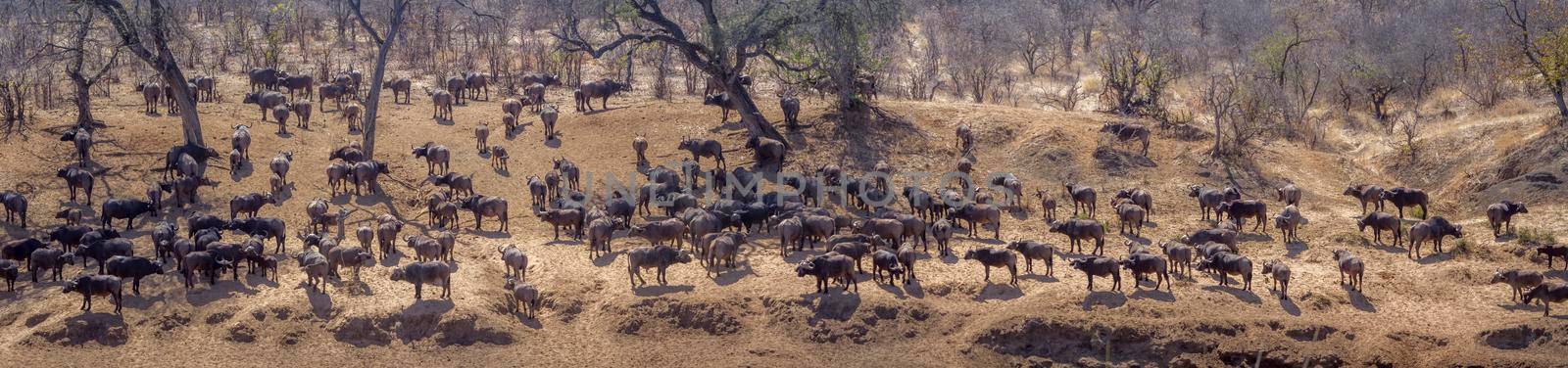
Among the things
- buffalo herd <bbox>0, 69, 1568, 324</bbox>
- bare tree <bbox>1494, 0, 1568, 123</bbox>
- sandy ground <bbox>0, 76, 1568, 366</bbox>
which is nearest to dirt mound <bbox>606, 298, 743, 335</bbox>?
sandy ground <bbox>0, 76, 1568, 366</bbox>

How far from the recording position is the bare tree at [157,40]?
83.5 feet

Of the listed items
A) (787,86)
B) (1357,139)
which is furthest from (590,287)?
(1357,139)

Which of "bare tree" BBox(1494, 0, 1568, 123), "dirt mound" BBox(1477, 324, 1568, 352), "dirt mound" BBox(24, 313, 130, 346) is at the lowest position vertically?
"dirt mound" BBox(24, 313, 130, 346)

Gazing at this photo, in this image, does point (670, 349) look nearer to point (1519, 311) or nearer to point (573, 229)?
point (573, 229)

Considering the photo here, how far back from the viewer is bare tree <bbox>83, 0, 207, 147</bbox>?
25.4 m

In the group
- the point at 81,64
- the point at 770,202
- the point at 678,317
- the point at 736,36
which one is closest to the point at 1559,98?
the point at 770,202

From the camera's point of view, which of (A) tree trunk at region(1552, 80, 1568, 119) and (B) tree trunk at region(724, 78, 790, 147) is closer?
(A) tree trunk at region(1552, 80, 1568, 119)

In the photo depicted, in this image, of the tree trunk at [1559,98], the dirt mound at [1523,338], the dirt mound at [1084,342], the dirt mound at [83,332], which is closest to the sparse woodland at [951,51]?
the tree trunk at [1559,98]

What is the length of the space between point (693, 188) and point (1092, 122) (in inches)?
394

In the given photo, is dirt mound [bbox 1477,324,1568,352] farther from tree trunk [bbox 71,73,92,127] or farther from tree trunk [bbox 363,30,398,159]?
tree trunk [bbox 71,73,92,127]

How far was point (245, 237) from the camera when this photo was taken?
21766 millimetres

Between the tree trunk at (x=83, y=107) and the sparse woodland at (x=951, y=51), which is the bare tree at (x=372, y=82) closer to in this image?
the sparse woodland at (x=951, y=51)

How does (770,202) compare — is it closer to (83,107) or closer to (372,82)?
(372,82)

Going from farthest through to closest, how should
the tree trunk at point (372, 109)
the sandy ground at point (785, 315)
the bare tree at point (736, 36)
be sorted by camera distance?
the bare tree at point (736, 36)
the tree trunk at point (372, 109)
the sandy ground at point (785, 315)
